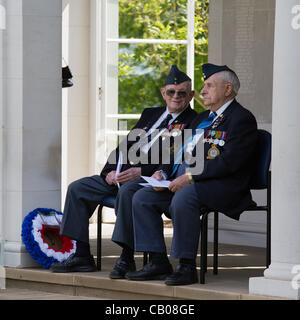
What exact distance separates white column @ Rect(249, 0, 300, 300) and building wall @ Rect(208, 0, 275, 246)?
225cm

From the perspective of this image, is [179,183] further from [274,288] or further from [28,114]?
[28,114]

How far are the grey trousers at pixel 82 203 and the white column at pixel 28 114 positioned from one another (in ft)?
1.04

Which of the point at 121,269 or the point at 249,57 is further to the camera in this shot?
the point at 249,57

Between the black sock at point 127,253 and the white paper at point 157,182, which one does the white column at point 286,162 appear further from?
the black sock at point 127,253

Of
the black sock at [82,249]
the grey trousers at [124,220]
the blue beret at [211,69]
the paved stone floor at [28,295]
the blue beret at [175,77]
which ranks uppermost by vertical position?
the blue beret at [211,69]

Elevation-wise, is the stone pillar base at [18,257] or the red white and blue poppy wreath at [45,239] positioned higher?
the red white and blue poppy wreath at [45,239]

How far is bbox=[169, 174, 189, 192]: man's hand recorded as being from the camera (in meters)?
5.01

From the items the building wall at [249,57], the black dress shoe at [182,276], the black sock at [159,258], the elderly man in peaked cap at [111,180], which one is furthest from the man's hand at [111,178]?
the building wall at [249,57]

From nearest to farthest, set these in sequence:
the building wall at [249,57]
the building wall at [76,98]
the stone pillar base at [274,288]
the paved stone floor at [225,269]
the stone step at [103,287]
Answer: the stone pillar base at [274,288] < the stone step at [103,287] < the paved stone floor at [225,269] < the building wall at [249,57] < the building wall at [76,98]

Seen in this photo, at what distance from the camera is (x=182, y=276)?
4.89 meters

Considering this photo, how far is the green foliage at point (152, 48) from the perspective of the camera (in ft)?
42.7

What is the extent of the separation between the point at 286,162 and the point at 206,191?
53cm

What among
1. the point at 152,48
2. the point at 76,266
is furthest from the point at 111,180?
the point at 152,48
